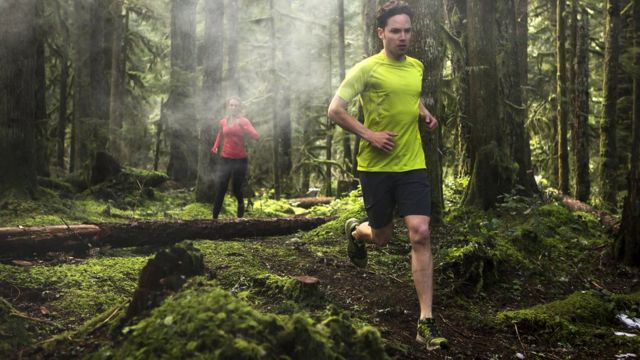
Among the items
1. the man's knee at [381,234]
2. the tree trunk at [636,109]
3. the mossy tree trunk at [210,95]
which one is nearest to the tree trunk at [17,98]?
the mossy tree trunk at [210,95]

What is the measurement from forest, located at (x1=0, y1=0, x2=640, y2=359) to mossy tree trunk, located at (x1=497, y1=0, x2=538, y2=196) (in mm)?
43

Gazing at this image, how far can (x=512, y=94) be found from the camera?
1086 cm

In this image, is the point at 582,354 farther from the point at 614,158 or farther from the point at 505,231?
the point at 614,158

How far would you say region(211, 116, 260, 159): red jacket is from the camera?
32.5 ft

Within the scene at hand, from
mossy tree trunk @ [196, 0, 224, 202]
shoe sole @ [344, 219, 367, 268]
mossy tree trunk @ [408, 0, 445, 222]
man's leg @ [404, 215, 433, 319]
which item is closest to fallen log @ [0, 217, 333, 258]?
shoe sole @ [344, 219, 367, 268]

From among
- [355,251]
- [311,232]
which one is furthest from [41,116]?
[355,251]

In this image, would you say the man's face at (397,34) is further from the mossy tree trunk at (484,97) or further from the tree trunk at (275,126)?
the tree trunk at (275,126)

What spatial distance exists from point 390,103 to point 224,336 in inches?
101

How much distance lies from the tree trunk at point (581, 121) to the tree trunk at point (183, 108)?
10336 mm

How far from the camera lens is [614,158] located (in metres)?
13.9

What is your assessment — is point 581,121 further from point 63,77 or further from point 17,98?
point 63,77

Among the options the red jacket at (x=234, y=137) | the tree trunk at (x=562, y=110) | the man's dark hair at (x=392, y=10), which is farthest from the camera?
the tree trunk at (x=562, y=110)

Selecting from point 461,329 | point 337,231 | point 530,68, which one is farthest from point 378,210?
point 530,68

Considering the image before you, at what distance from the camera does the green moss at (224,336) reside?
3.07 m
